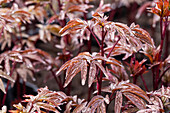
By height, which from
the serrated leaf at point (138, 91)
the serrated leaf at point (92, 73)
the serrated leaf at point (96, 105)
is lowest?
the serrated leaf at point (96, 105)

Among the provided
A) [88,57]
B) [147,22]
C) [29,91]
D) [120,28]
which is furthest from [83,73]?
[147,22]

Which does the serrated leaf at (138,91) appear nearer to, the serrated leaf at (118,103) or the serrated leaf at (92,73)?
the serrated leaf at (118,103)

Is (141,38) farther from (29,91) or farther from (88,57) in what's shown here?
(29,91)

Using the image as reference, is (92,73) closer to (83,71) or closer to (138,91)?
(83,71)

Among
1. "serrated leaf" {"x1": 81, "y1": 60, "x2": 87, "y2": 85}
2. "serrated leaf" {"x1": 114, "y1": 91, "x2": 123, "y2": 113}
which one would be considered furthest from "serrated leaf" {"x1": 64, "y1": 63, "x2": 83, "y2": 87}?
"serrated leaf" {"x1": 114, "y1": 91, "x2": 123, "y2": 113}

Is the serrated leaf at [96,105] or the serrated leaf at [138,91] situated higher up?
the serrated leaf at [138,91]

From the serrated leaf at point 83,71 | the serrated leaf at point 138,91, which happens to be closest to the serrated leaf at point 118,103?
the serrated leaf at point 138,91

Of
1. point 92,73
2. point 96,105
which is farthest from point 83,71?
point 96,105

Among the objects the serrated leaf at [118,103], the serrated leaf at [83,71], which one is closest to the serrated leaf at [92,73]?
the serrated leaf at [83,71]

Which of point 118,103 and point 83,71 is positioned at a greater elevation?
point 83,71

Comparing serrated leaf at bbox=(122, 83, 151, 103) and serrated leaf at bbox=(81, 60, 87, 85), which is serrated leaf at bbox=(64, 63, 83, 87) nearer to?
serrated leaf at bbox=(81, 60, 87, 85)

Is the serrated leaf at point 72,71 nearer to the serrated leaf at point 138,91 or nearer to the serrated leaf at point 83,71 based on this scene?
the serrated leaf at point 83,71
